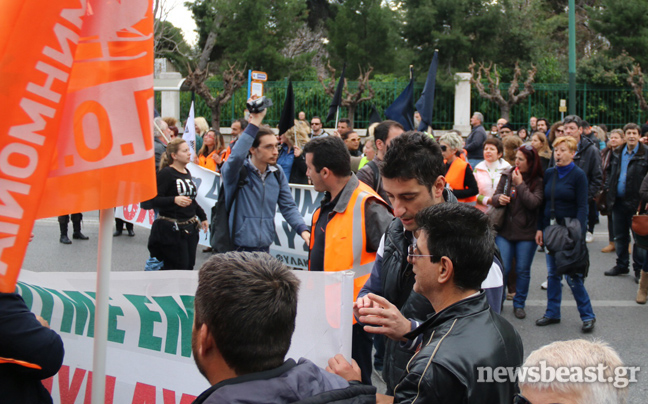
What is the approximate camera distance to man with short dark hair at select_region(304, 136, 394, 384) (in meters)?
3.89

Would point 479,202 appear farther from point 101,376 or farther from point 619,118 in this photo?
point 619,118

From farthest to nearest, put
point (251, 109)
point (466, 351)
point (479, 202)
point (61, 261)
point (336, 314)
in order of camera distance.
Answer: point (61, 261), point (479, 202), point (251, 109), point (336, 314), point (466, 351)

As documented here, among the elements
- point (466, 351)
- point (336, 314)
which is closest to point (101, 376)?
point (336, 314)

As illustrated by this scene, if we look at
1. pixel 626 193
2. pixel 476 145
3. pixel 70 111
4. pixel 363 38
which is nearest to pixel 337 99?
pixel 476 145

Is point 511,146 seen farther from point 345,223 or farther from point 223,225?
point 345,223

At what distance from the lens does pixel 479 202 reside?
757 cm

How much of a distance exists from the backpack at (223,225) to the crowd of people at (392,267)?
0.08ft

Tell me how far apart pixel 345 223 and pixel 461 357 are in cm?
194

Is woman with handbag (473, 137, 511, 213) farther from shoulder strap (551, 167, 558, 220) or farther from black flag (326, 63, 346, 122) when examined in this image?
black flag (326, 63, 346, 122)

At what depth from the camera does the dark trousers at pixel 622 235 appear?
803 centimetres

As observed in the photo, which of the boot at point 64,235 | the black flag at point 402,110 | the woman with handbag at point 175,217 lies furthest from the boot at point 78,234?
the black flag at point 402,110

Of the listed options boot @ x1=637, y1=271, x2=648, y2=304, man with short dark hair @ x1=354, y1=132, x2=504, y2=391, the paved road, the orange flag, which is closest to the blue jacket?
man with short dark hair @ x1=354, y1=132, x2=504, y2=391

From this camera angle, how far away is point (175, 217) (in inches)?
244

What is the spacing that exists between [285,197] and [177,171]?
4.47ft
